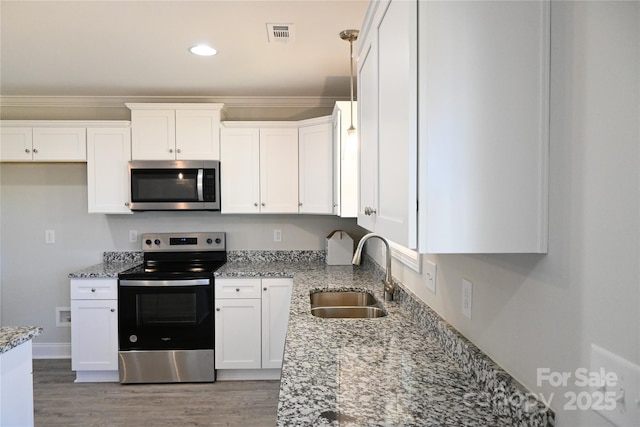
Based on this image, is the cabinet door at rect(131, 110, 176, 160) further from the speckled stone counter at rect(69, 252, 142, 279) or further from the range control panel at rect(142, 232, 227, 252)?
the speckled stone counter at rect(69, 252, 142, 279)

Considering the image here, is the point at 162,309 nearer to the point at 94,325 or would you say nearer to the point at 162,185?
the point at 94,325

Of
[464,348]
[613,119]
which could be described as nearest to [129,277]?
[464,348]

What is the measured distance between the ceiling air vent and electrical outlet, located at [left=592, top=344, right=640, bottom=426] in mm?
1928

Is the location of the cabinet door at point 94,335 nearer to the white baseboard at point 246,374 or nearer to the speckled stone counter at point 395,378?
the white baseboard at point 246,374

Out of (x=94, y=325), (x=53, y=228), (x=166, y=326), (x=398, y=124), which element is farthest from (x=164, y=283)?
(x=398, y=124)

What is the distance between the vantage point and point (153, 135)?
320 cm

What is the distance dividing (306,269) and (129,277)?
1366 mm

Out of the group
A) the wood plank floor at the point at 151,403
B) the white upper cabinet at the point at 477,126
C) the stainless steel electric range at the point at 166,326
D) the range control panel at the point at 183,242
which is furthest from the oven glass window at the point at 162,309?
the white upper cabinet at the point at 477,126

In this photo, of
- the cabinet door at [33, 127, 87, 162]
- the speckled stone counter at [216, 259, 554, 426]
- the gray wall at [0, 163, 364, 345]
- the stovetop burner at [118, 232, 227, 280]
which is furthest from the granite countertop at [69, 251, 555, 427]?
the cabinet door at [33, 127, 87, 162]

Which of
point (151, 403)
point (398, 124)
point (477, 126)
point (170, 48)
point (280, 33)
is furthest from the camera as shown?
point (151, 403)

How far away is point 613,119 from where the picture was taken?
2.20 ft

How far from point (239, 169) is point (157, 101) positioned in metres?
1.00

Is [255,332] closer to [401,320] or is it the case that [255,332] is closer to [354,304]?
[354,304]

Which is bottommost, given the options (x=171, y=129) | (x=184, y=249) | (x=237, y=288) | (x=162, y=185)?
(x=237, y=288)
